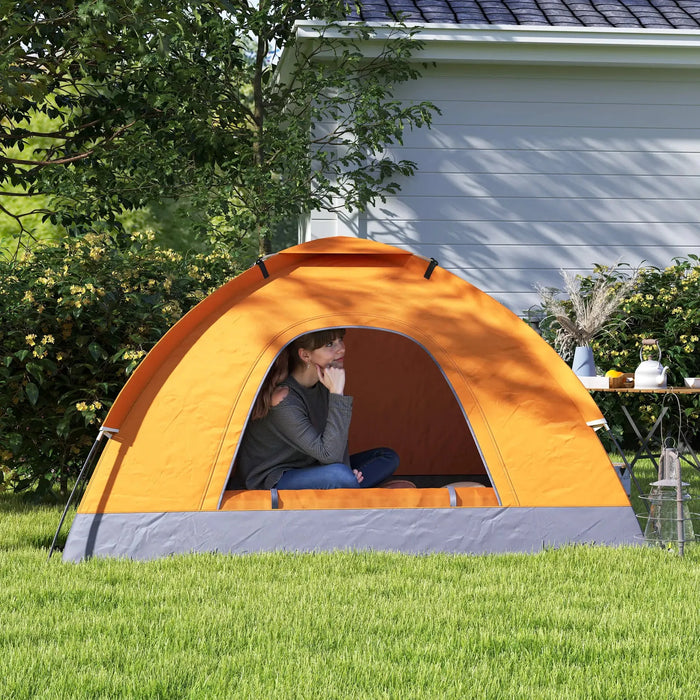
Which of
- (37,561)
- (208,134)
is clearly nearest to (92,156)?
(208,134)

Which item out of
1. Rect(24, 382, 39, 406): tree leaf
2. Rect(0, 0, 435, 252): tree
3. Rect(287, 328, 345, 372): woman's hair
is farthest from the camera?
Rect(0, 0, 435, 252): tree

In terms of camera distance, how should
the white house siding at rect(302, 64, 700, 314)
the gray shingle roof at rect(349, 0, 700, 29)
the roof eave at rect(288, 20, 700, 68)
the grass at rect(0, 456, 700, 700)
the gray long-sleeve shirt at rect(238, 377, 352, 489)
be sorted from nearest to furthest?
the grass at rect(0, 456, 700, 700) → the gray long-sleeve shirt at rect(238, 377, 352, 489) → the roof eave at rect(288, 20, 700, 68) → the gray shingle roof at rect(349, 0, 700, 29) → the white house siding at rect(302, 64, 700, 314)

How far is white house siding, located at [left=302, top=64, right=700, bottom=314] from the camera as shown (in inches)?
326

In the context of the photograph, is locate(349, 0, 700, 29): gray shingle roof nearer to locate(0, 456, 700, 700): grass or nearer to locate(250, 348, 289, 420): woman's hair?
locate(250, 348, 289, 420): woman's hair

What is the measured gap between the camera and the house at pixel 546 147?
8188 mm

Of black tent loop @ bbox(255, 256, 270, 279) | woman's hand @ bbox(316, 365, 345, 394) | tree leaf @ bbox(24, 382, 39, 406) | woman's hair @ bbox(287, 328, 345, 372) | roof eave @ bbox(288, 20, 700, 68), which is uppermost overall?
roof eave @ bbox(288, 20, 700, 68)

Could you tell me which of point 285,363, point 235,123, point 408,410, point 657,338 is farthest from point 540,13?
point 285,363

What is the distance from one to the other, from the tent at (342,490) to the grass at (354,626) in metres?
0.14

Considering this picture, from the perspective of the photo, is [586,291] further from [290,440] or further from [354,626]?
[354,626]

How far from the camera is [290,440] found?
4543 mm

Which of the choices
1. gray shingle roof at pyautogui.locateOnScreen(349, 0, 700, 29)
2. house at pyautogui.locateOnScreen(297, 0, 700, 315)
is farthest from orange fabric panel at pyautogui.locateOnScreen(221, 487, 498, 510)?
gray shingle roof at pyautogui.locateOnScreen(349, 0, 700, 29)

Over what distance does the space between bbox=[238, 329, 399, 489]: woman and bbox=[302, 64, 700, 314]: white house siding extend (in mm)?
3675

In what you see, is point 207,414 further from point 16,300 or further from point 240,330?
point 16,300

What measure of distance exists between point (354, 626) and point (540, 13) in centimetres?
661
